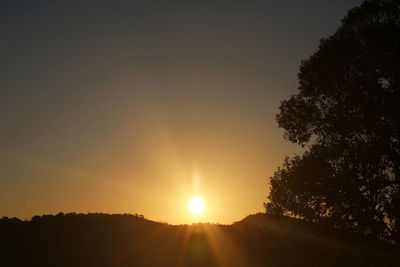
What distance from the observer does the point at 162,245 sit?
853 inches

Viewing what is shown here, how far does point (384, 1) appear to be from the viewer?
1020 inches

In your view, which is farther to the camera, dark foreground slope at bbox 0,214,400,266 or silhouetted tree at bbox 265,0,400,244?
silhouetted tree at bbox 265,0,400,244

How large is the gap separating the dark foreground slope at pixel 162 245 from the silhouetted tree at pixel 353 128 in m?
1.99

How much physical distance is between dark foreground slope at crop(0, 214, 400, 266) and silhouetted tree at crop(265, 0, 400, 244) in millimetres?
1987

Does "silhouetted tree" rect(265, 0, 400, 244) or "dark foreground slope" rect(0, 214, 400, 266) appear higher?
"silhouetted tree" rect(265, 0, 400, 244)

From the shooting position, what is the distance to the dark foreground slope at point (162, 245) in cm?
1942

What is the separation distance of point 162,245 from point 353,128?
13877 mm

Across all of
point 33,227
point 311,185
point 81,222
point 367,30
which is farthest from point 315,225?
point 33,227

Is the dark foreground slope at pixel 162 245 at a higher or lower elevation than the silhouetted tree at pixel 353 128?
lower

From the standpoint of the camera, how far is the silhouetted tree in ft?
79.7

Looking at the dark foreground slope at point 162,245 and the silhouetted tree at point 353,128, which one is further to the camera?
the silhouetted tree at point 353,128

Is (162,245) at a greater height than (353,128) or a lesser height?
lesser

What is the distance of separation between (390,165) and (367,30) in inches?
343

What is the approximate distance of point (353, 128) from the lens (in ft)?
82.6
